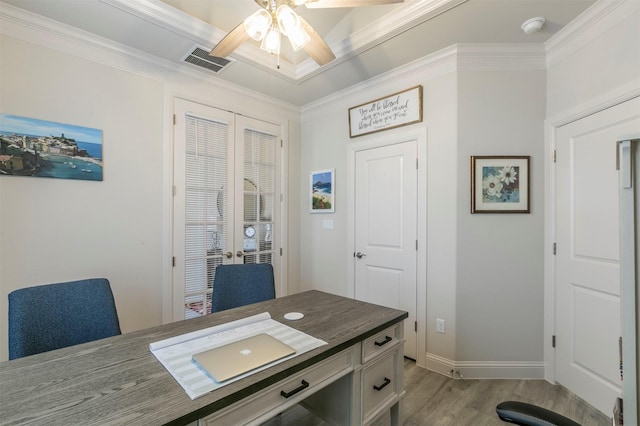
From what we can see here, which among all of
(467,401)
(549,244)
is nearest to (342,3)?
(549,244)

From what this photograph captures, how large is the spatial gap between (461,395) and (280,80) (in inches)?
125

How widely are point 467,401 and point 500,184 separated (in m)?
1.66

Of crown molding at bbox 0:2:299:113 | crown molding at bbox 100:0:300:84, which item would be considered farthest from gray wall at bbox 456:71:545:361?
crown molding at bbox 0:2:299:113

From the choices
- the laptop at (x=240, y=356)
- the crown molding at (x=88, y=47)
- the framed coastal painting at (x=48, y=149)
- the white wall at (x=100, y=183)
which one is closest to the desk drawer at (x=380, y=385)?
the laptop at (x=240, y=356)

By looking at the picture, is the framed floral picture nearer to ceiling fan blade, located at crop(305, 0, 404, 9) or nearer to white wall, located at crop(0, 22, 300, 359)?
ceiling fan blade, located at crop(305, 0, 404, 9)

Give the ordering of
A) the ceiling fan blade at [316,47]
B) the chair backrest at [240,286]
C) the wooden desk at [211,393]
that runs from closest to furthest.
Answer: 1. the wooden desk at [211,393]
2. the ceiling fan blade at [316,47]
3. the chair backrest at [240,286]

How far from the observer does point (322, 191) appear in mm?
3467

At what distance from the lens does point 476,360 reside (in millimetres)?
2402

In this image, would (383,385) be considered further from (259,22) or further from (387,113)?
(387,113)

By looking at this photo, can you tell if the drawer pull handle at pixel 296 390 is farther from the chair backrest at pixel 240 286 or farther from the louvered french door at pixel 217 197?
the louvered french door at pixel 217 197

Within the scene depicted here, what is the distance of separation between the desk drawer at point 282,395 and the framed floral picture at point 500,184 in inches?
69.0

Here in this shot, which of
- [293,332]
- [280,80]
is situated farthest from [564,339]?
[280,80]

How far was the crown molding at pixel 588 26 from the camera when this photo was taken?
1782mm

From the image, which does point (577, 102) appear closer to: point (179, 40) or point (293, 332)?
point (293, 332)
